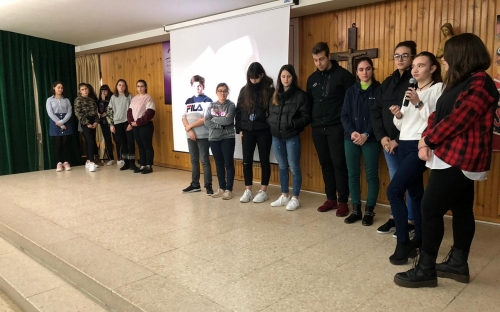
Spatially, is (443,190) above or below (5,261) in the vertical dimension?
above

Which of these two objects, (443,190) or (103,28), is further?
(103,28)

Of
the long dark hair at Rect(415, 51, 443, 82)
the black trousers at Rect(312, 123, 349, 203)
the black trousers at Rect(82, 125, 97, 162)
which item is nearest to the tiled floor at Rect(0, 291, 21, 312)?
the black trousers at Rect(312, 123, 349, 203)

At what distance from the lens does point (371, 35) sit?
382 centimetres

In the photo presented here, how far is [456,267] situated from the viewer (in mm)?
2154

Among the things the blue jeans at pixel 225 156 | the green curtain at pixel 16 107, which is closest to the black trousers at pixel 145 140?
the blue jeans at pixel 225 156

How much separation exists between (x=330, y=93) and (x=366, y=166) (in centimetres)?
72

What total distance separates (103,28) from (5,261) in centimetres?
377

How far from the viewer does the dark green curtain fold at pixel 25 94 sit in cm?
598

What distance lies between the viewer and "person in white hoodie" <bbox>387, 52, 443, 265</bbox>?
2.36 m

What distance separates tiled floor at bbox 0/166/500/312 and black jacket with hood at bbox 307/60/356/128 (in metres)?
0.86

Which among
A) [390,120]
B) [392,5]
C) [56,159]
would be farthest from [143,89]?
[390,120]

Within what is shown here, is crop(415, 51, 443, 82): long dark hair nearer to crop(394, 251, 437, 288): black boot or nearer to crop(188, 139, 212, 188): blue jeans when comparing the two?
crop(394, 251, 437, 288): black boot

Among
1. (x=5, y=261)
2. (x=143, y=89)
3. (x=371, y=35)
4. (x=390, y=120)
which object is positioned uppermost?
(x=371, y=35)

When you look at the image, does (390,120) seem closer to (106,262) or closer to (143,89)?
(106,262)
